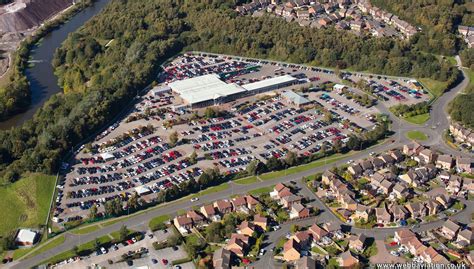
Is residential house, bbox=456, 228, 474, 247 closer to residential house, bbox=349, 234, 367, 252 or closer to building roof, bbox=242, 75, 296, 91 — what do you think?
residential house, bbox=349, 234, 367, 252

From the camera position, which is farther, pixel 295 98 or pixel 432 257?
pixel 295 98

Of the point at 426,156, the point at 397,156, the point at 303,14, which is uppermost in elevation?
the point at 303,14

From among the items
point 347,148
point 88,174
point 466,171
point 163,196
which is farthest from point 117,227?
point 466,171

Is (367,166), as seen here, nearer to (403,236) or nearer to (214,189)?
(403,236)

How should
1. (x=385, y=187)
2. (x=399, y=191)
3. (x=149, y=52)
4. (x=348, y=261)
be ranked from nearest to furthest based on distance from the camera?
(x=348, y=261) < (x=399, y=191) < (x=385, y=187) < (x=149, y=52)

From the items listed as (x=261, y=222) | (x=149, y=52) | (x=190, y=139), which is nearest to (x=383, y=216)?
(x=261, y=222)

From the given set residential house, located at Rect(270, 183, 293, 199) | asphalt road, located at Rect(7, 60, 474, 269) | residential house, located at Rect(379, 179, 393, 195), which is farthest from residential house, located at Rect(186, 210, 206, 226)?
residential house, located at Rect(379, 179, 393, 195)

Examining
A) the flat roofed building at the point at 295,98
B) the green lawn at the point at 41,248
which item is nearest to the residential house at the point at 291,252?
the green lawn at the point at 41,248
